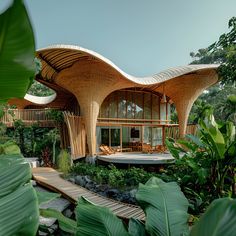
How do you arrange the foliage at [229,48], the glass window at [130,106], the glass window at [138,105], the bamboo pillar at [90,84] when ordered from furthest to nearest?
the glass window at [138,105], the glass window at [130,106], the bamboo pillar at [90,84], the foliage at [229,48]

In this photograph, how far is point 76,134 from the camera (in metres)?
12.9

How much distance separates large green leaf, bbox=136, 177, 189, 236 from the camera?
1385 millimetres

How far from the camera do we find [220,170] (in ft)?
12.1

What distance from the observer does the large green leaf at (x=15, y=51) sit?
0.70 metres

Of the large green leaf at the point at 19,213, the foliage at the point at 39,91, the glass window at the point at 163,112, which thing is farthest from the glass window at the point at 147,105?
the foliage at the point at 39,91

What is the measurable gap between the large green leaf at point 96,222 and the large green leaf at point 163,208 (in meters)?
0.22

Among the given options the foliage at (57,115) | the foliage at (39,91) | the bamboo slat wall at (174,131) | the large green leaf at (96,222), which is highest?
Result: the foliage at (39,91)

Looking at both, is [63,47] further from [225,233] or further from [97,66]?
Answer: [225,233]

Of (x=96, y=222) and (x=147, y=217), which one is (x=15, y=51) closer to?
(x=96, y=222)

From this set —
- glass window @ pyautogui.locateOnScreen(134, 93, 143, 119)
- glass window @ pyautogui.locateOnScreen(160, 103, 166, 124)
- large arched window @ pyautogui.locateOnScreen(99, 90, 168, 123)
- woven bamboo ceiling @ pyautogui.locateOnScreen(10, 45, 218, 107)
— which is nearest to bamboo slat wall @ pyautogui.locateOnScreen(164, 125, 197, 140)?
glass window @ pyautogui.locateOnScreen(160, 103, 166, 124)

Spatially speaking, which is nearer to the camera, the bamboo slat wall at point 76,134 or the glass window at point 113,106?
the bamboo slat wall at point 76,134

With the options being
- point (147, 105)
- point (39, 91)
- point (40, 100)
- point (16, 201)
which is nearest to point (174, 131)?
point (147, 105)

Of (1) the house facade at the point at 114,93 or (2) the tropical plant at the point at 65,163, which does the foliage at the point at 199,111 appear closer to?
(1) the house facade at the point at 114,93

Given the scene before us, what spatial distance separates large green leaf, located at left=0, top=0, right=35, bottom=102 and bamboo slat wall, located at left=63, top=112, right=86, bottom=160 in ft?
36.7
